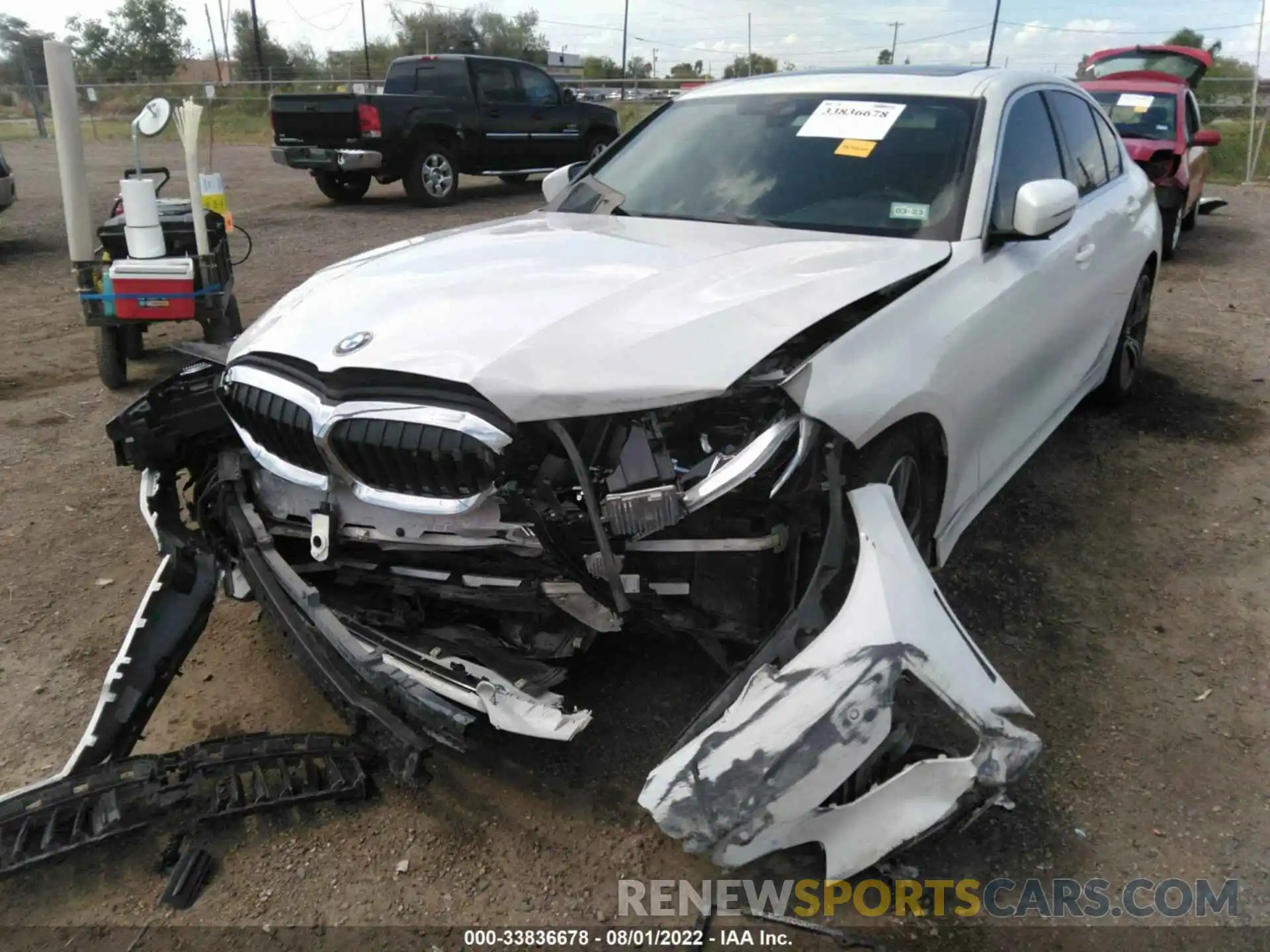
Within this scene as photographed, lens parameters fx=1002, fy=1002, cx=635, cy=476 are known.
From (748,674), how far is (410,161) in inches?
479

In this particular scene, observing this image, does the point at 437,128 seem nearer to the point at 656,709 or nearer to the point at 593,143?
the point at 593,143

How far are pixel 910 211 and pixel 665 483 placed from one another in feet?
5.01

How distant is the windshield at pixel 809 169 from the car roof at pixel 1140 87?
8316 millimetres

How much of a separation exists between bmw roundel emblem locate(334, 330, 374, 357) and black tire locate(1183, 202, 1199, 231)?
11187 mm

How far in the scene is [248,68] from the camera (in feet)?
133

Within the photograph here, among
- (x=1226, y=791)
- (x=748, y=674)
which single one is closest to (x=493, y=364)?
(x=748, y=674)

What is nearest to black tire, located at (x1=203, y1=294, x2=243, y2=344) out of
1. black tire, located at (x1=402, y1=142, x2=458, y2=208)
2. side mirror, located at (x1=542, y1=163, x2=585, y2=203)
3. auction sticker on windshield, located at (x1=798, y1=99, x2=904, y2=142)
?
side mirror, located at (x1=542, y1=163, x2=585, y2=203)

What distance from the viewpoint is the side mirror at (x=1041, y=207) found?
3.17 m

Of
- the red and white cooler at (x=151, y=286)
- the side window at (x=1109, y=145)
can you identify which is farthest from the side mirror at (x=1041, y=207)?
the red and white cooler at (x=151, y=286)

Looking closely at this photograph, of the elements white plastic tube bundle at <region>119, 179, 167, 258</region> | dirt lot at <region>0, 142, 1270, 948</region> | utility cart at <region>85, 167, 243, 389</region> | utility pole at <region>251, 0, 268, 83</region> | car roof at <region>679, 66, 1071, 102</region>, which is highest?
utility pole at <region>251, 0, 268, 83</region>

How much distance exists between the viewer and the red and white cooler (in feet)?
18.1

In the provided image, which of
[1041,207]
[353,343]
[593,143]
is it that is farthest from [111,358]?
[593,143]

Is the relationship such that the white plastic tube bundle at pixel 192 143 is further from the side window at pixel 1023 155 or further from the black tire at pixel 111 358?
the side window at pixel 1023 155

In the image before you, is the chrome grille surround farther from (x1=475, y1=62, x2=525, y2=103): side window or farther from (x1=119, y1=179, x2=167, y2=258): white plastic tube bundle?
(x1=475, y1=62, x2=525, y2=103): side window
